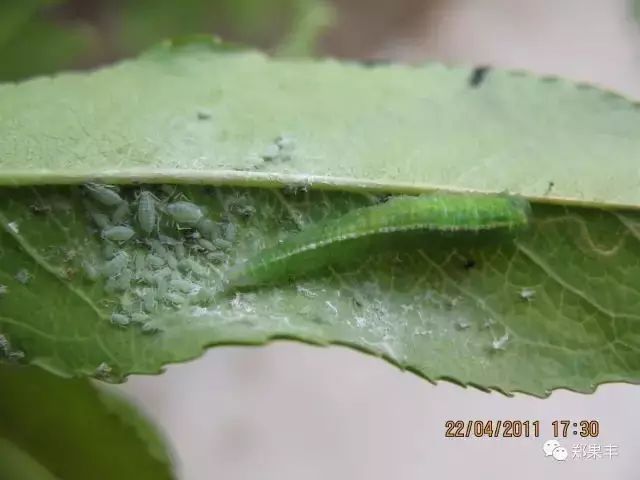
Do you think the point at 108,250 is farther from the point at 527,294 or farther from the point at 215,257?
Answer: the point at 527,294

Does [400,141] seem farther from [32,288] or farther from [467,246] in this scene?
[32,288]

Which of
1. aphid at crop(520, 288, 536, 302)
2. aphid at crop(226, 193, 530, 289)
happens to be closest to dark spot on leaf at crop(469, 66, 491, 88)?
aphid at crop(226, 193, 530, 289)

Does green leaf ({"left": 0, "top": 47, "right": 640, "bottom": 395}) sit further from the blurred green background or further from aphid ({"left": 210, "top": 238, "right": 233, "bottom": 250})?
the blurred green background

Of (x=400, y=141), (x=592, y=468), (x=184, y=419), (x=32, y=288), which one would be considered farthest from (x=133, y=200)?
(x=592, y=468)

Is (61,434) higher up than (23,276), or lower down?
lower down
